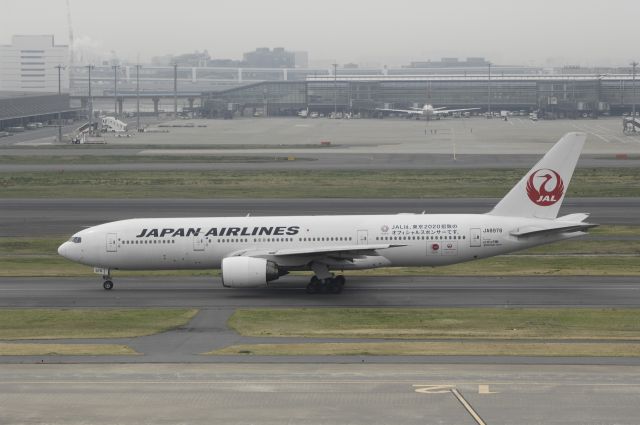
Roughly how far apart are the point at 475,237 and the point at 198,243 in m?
14.5

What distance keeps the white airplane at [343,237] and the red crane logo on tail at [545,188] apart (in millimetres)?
52

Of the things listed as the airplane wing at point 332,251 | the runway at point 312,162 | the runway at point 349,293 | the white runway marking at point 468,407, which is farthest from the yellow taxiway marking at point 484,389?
the runway at point 312,162

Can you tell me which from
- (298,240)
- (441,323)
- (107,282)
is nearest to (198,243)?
(298,240)

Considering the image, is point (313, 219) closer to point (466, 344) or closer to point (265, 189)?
point (466, 344)

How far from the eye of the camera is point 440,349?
37.7 metres

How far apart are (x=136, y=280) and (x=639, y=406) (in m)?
33.4

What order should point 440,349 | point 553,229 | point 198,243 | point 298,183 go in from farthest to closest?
point 298,183
point 198,243
point 553,229
point 440,349

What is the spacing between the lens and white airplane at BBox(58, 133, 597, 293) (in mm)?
51906

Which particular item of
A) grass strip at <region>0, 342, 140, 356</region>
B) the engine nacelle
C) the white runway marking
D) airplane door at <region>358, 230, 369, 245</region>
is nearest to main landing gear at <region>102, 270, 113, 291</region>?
the engine nacelle

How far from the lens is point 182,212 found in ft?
265

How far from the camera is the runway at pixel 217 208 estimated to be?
7644 cm

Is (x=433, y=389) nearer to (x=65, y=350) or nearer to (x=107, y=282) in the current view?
(x=65, y=350)

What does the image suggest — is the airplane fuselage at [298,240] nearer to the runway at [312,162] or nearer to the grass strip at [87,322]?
the grass strip at [87,322]

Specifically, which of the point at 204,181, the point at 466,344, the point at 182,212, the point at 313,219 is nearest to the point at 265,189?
the point at 204,181
